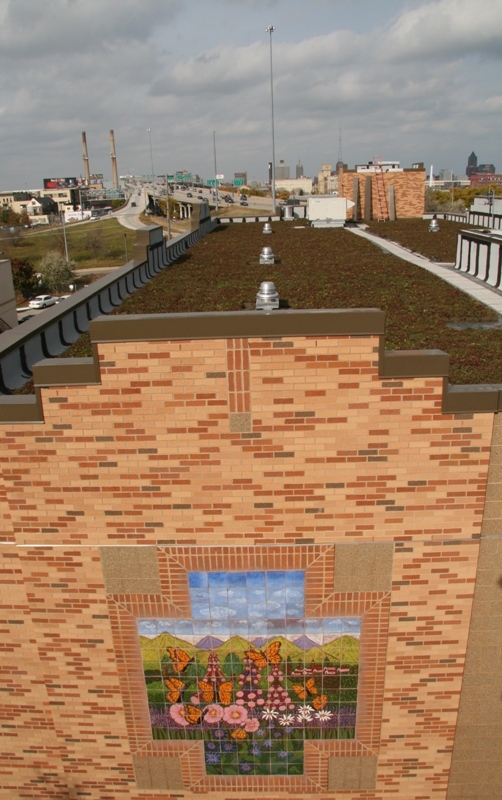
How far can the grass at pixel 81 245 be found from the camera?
82.7m

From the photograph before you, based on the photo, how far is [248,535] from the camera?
5.91 metres

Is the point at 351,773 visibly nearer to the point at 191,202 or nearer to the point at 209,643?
the point at 209,643

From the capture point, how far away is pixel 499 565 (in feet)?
19.7

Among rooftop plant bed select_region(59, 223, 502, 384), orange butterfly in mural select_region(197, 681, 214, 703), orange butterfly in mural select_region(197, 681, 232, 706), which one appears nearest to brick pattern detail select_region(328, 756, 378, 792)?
orange butterfly in mural select_region(197, 681, 232, 706)

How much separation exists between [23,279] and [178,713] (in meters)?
60.4

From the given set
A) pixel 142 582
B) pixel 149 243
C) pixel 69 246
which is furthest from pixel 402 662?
pixel 69 246

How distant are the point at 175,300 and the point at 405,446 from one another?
650 centimetres

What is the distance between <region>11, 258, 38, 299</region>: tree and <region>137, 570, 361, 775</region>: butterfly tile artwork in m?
59.0

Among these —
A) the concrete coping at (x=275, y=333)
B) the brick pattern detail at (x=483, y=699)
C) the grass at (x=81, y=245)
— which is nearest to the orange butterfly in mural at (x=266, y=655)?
the brick pattern detail at (x=483, y=699)

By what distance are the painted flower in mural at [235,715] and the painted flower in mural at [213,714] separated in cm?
6

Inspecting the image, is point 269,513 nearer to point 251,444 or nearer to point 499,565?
point 251,444

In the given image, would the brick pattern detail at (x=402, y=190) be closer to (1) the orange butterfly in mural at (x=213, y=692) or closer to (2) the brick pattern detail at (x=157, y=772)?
(1) the orange butterfly in mural at (x=213, y=692)

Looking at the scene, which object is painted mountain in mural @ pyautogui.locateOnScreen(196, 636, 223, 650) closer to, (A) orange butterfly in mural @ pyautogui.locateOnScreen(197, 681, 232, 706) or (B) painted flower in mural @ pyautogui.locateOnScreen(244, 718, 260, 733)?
(A) orange butterfly in mural @ pyautogui.locateOnScreen(197, 681, 232, 706)

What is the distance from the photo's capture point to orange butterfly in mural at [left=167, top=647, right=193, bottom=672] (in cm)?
636
